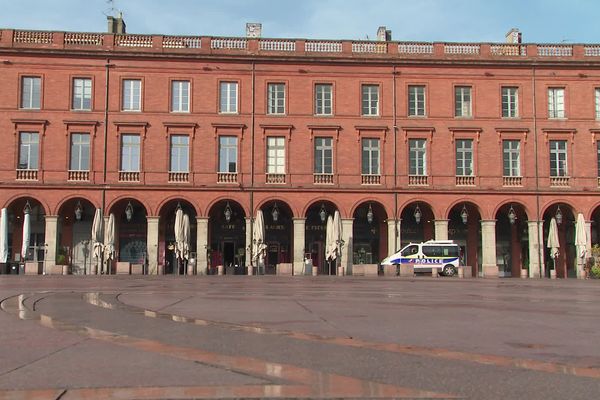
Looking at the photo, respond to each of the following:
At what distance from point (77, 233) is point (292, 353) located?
123 ft

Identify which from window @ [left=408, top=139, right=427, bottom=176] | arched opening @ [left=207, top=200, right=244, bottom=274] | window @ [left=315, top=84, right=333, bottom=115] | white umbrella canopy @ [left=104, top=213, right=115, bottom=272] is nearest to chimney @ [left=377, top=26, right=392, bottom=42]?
window @ [left=315, top=84, right=333, bottom=115]

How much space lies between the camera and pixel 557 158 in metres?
43.0

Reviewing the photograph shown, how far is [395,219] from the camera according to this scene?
41.8 meters

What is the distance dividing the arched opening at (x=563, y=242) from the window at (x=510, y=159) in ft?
11.1

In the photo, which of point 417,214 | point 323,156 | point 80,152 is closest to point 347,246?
point 417,214

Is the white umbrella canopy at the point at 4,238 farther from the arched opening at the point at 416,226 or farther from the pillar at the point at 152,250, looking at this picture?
the arched opening at the point at 416,226

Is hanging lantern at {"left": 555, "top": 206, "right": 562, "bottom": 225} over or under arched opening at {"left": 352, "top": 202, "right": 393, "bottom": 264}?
over

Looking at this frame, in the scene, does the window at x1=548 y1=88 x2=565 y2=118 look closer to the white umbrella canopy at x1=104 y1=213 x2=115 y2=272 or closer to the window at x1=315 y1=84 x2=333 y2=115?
the window at x1=315 y1=84 x2=333 y2=115

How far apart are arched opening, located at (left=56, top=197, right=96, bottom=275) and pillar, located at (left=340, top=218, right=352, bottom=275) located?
618 inches

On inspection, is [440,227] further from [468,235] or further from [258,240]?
[258,240]

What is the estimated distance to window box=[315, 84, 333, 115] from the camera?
42.8 meters

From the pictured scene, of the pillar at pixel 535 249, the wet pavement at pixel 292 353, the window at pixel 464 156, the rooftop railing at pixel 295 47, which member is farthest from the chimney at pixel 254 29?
the wet pavement at pixel 292 353

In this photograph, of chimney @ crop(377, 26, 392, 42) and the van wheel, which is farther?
chimney @ crop(377, 26, 392, 42)

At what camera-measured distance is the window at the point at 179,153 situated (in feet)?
137
